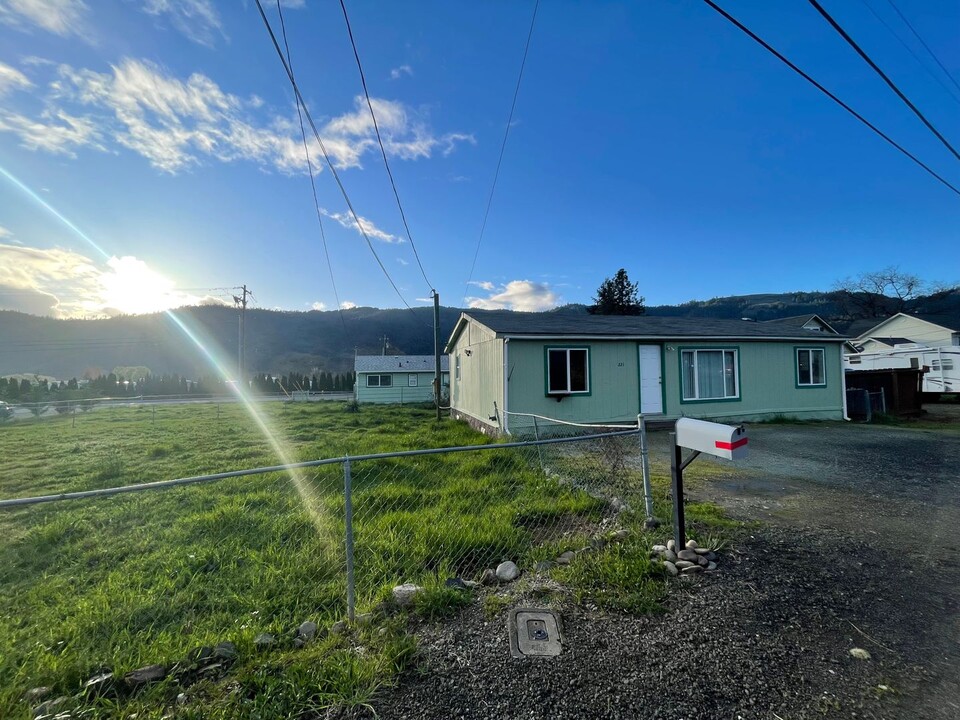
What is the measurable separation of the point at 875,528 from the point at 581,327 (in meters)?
7.92

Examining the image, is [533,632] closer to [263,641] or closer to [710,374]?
[263,641]

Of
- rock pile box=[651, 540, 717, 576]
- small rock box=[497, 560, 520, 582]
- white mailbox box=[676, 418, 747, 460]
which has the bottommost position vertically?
small rock box=[497, 560, 520, 582]

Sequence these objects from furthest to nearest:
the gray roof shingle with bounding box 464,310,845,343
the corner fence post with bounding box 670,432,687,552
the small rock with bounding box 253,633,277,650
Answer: the gray roof shingle with bounding box 464,310,845,343
the corner fence post with bounding box 670,432,687,552
the small rock with bounding box 253,633,277,650

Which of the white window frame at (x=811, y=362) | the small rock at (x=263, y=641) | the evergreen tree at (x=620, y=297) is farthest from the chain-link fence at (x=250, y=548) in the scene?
the evergreen tree at (x=620, y=297)

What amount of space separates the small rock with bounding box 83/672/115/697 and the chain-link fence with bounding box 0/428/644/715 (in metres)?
0.10

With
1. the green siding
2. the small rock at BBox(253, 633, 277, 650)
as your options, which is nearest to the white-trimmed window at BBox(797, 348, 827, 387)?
the small rock at BBox(253, 633, 277, 650)

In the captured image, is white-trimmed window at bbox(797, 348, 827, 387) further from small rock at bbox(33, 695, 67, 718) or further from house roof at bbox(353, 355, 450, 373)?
house roof at bbox(353, 355, 450, 373)

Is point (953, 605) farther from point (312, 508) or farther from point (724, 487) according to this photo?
point (312, 508)

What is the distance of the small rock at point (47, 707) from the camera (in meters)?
1.89

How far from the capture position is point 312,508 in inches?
197

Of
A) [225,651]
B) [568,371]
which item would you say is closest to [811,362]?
[568,371]

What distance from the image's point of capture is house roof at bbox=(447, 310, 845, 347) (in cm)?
1041

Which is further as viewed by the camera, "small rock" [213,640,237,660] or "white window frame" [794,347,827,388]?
"white window frame" [794,347,827,388]

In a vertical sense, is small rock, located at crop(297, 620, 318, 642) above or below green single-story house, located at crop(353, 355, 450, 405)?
below
